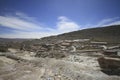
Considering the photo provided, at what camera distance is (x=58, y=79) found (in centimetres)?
779

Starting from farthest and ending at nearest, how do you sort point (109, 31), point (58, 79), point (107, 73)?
point (109, 31) → point (107, 73) → point (58, 79)

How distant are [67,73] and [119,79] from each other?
3.56m

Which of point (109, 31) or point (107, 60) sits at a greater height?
point (109, 31)

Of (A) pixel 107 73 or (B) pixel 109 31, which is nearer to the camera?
(A) pixel 107 73

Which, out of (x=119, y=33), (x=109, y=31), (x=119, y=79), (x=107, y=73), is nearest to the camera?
(x=119, y=79)

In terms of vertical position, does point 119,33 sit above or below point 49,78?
above

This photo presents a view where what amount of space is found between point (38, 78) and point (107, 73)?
5.01 m

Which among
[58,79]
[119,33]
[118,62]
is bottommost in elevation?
[58,79]

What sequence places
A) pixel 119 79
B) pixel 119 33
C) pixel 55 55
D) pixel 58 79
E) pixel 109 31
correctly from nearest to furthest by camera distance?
pixel 119 79 < pixel 58 79 < pixel 55 55 < pixel 119 33 < pixel 109 31

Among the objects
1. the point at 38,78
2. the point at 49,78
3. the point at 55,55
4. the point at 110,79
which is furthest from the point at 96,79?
the point at 55,55

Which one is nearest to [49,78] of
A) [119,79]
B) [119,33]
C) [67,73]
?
[67,73]

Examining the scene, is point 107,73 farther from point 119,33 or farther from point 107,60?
point 119,33

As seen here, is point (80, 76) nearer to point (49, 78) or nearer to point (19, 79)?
Result: point (49, 78)

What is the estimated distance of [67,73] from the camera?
888 cm
